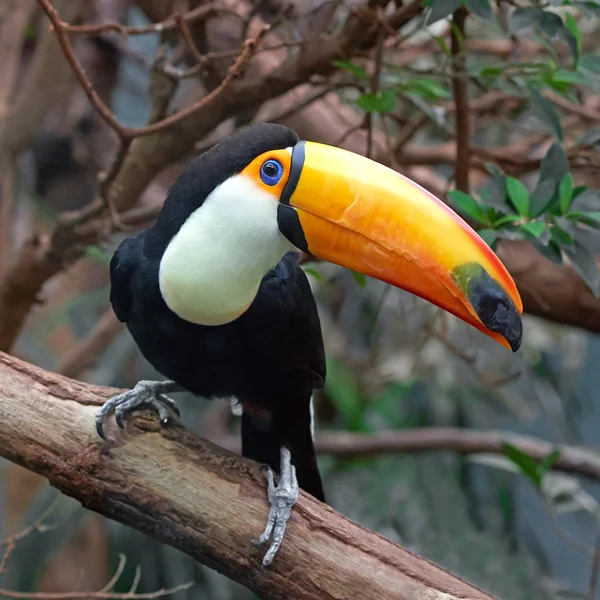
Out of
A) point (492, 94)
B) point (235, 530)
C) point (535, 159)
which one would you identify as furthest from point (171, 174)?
point (235, 530)

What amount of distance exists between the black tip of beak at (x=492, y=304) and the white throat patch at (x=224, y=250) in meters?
0.28

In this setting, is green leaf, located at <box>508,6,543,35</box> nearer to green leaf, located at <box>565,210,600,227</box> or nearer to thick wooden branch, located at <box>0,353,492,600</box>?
green leaf, located at <box>565,210,600,227</box>

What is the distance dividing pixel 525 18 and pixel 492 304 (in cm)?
51

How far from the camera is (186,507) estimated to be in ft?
3.72

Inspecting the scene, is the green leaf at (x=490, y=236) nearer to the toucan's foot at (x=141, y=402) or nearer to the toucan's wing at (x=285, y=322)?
the toucan's wing at (x=285, y=322)

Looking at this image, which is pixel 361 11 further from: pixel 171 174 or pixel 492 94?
pixel 171 174

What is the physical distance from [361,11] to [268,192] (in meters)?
0.49

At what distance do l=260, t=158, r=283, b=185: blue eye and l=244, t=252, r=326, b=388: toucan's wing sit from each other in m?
0.18

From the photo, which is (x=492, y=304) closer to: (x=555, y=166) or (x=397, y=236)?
(x=397, y=236)

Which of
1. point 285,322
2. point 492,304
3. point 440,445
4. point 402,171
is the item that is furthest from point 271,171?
point 440,445

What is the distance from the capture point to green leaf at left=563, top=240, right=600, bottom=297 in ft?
3.97

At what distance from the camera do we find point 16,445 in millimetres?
1104

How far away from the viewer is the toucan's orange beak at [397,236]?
100cm

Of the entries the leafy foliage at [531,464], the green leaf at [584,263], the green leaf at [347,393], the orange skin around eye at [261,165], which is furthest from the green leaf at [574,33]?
the green leaf at [347,393]
